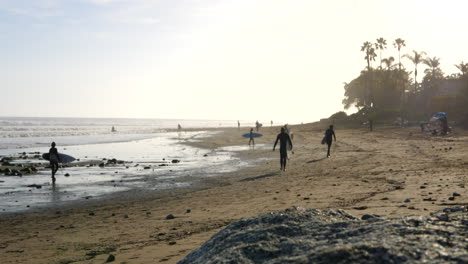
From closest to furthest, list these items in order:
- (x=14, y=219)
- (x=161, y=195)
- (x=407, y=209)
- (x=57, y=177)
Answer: (x=407, y=209) → (x=14, y=219) → (x=161, y=195) → (x=57, y=177)

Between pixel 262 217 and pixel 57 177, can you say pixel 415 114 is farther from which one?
pixel 262 217

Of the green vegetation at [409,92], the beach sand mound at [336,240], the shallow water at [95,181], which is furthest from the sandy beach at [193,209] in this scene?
the green vegetation at [409,92]

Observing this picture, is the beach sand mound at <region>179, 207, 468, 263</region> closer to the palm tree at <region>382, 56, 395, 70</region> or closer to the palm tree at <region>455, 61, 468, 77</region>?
the palm tree at <region>455, 61, 468, 77</region>

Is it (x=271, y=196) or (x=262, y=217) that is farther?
(x=271, y=196)

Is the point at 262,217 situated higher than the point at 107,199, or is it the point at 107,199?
the point at 262,217

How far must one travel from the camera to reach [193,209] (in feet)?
39.9

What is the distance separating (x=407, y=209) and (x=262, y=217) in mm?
5839

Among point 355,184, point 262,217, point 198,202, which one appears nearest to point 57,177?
point 198,202

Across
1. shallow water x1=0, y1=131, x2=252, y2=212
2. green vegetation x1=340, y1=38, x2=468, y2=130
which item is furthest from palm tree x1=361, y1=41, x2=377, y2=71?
shallow water x1=0, y1=131, x2=252, y2=212

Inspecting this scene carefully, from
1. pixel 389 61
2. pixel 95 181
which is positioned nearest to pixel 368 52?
pixel 389 61

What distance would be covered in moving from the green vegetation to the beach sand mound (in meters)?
56.5

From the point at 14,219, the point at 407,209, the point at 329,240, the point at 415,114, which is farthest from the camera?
the point at 415,114

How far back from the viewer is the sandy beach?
8.35 m

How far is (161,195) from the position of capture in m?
15.5
